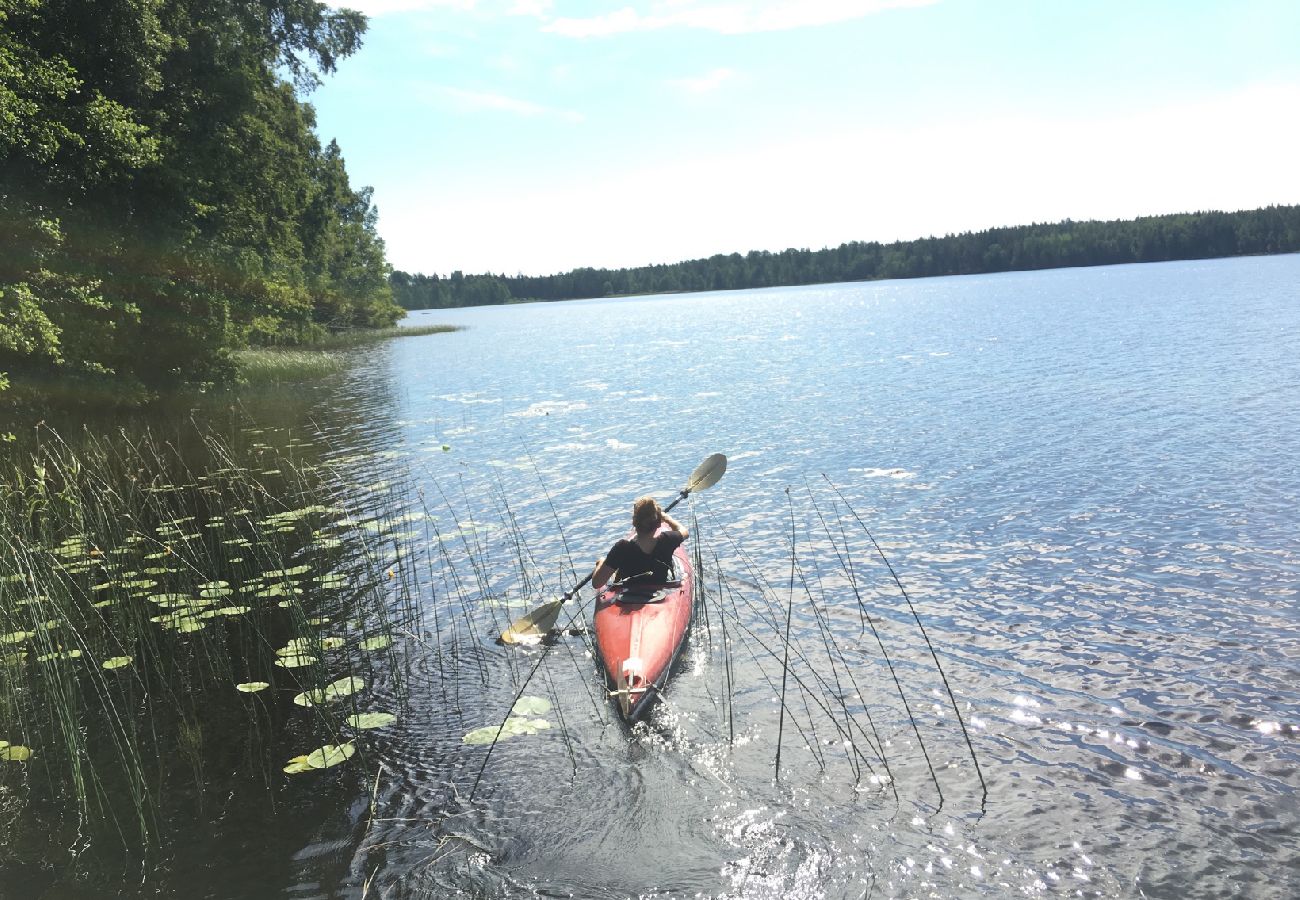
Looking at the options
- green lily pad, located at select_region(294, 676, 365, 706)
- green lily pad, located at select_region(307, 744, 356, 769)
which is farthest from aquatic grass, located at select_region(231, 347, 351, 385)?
green lily pad, located at select_region(307, 744, 356, 769)

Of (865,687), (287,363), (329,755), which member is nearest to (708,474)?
(865,687)

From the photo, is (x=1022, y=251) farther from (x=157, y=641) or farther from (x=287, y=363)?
(x=157, y=641)

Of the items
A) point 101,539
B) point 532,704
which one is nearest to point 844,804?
point 532,704

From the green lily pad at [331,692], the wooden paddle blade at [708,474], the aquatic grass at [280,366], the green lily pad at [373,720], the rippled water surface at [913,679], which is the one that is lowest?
the rippled water surface at [913,679]

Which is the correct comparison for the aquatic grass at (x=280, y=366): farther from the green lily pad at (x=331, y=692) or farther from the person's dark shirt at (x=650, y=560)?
the green lily pad at (x=331, y=692)

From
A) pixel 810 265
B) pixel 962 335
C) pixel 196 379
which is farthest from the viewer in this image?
pixel 810 265

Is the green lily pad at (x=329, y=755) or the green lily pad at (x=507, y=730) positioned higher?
the green lily pad at (x=329, y=755)

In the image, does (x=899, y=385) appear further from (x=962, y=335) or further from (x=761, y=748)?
(x=761, y=748)

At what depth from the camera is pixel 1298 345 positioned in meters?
28.7

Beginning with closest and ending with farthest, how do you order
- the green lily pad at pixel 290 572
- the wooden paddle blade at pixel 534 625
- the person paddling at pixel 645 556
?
the wooden paddle blade at pixel 534 625 < the person paddling at pixel 645 556 < the green lily pad at pixel 290 572

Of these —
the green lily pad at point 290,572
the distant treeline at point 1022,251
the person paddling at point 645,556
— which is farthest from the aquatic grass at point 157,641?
the distant treeline at point 1022,251

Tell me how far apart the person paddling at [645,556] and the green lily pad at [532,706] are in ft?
6.03

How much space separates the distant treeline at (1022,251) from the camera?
133250 millimetres

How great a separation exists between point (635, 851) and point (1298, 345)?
32.7 metres
